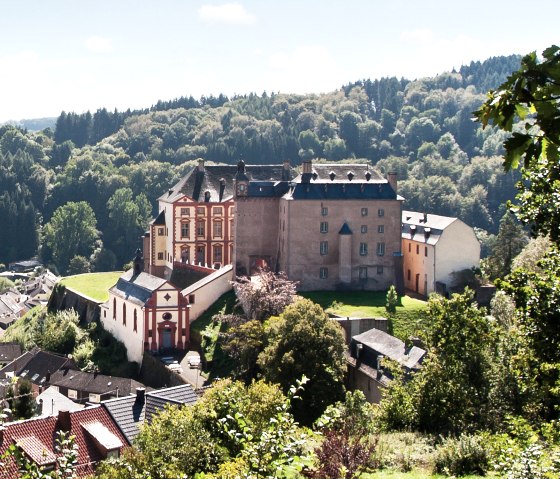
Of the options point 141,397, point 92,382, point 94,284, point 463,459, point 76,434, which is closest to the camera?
point 463,459

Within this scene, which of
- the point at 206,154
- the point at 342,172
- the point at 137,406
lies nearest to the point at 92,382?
the point at 137,406

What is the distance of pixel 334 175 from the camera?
166 ft

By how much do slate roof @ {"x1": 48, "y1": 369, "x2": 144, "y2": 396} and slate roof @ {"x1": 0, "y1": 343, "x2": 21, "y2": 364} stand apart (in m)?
9.73

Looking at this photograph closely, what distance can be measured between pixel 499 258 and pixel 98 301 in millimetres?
27104

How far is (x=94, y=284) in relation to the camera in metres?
64.2

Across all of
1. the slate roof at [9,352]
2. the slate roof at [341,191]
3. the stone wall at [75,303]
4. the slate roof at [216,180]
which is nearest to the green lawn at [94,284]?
the stone wall at [75,303]

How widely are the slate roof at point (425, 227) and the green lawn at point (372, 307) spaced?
434 centimetres

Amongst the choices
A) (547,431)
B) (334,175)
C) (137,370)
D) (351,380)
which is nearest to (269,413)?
(547,431)

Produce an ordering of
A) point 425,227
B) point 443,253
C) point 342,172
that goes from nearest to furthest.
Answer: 1. point 443,253
2. point 342,172
3. point 425,227

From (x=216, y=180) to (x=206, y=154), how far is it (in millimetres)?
91909

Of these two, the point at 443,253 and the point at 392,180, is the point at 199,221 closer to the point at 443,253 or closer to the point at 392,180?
the point at 392,180

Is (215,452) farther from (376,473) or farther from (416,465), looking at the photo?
(416,465)

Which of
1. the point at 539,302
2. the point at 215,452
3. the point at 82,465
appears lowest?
the point at 82,465

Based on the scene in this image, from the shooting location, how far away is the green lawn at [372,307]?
142ft
